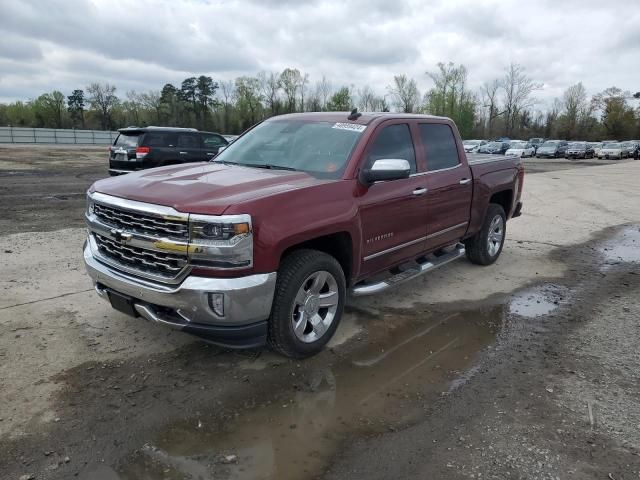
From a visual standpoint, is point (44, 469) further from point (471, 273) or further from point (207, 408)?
point (471, 273)

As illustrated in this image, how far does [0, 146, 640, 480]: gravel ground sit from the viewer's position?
2.81 m

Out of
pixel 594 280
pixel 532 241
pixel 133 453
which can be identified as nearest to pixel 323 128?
pixel 133 453

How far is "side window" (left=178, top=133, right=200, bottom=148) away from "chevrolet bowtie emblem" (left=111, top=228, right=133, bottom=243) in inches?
411

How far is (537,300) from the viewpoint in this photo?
18.5 feet

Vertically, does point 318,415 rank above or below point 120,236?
below

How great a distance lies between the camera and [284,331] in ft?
12.0

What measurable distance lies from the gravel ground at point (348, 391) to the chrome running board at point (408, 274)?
1.33 ft

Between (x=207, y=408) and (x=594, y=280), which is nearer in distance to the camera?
(x=207, y=408)

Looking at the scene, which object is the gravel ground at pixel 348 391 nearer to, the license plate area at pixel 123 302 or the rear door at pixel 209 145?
the license plate area at pixel 123 302

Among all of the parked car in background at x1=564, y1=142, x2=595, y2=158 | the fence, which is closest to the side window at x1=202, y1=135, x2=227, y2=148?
the fence

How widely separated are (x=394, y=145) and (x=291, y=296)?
2041mm

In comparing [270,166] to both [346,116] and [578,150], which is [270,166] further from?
[578,150]

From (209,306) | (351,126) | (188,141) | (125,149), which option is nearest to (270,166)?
(351,126)

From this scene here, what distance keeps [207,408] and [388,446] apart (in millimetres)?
1224
